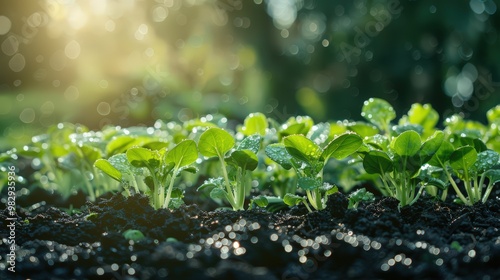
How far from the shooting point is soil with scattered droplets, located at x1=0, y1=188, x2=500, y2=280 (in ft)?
3.62

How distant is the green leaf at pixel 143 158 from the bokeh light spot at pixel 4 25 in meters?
5.51

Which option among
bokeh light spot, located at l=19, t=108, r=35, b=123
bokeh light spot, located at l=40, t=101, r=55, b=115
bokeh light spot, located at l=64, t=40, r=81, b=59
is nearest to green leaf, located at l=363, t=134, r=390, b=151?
bokeh light spot, located at l=64, t=40, r=81, b=59

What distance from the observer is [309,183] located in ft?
4.97

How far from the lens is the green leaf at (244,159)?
1.54 m

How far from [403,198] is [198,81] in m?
4.52

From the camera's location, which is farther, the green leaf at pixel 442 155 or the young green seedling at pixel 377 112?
the young green seedling at pixel 377 112

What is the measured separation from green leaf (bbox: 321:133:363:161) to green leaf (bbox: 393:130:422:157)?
10 centimetres

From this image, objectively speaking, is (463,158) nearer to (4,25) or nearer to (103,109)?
(103,109)

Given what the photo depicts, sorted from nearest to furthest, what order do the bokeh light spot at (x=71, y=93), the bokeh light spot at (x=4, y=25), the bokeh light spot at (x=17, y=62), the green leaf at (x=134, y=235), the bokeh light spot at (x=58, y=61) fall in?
the green leaf at (x=134, y=235)
the bokeh light spot at (x=71, y=93)
the bokeh light spot at (x=58, y=61)
the bokeh light spot at (x=4, y=25)
the bokeh light spot at (x=17, y=62)

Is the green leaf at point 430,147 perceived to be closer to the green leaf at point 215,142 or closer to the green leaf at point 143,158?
the green leaf at point 215,142

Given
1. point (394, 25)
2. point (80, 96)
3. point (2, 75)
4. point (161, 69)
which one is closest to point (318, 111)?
point (394, 25)

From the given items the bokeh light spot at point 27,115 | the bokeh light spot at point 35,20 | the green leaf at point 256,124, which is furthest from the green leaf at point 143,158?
the bokeh light spot at point 27,115

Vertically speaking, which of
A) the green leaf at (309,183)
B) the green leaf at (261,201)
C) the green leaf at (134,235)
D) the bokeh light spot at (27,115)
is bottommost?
the bokeh light spot at (27,115)

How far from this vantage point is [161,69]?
5938mm
